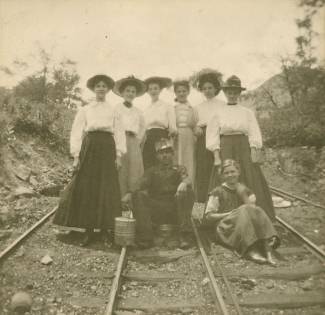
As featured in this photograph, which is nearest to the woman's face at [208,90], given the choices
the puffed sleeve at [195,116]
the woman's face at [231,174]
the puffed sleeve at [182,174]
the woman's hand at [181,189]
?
the puffed sleeve at [195,116]

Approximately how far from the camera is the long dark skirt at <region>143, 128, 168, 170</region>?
7137 millimetres

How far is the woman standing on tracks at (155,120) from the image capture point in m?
7.11

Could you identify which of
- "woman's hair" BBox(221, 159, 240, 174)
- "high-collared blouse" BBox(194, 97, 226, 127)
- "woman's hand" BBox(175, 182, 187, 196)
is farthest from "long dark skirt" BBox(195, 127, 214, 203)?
"woman's hand" BBox(175, 182, 187, 196)

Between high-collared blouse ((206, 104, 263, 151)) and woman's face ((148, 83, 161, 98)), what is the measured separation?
1193 millimetres

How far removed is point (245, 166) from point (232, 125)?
644 millimetres

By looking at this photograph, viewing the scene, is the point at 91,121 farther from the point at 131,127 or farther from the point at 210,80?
the point at 210,80

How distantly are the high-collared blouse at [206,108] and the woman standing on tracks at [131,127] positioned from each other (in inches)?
38.8

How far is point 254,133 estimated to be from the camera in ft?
21.4

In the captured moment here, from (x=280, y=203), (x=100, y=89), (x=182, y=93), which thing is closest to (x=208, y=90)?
(x=182, y=93)

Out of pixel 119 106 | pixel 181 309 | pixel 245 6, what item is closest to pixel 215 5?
pixel 245 6

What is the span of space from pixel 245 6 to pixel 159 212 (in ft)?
10.1

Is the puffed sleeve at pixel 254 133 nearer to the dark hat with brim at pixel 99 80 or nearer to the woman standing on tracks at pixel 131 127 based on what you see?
the woman standing on tracks at pixel 131 127

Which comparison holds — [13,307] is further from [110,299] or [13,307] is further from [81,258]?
[81,258]

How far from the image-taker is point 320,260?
5.32 meters
